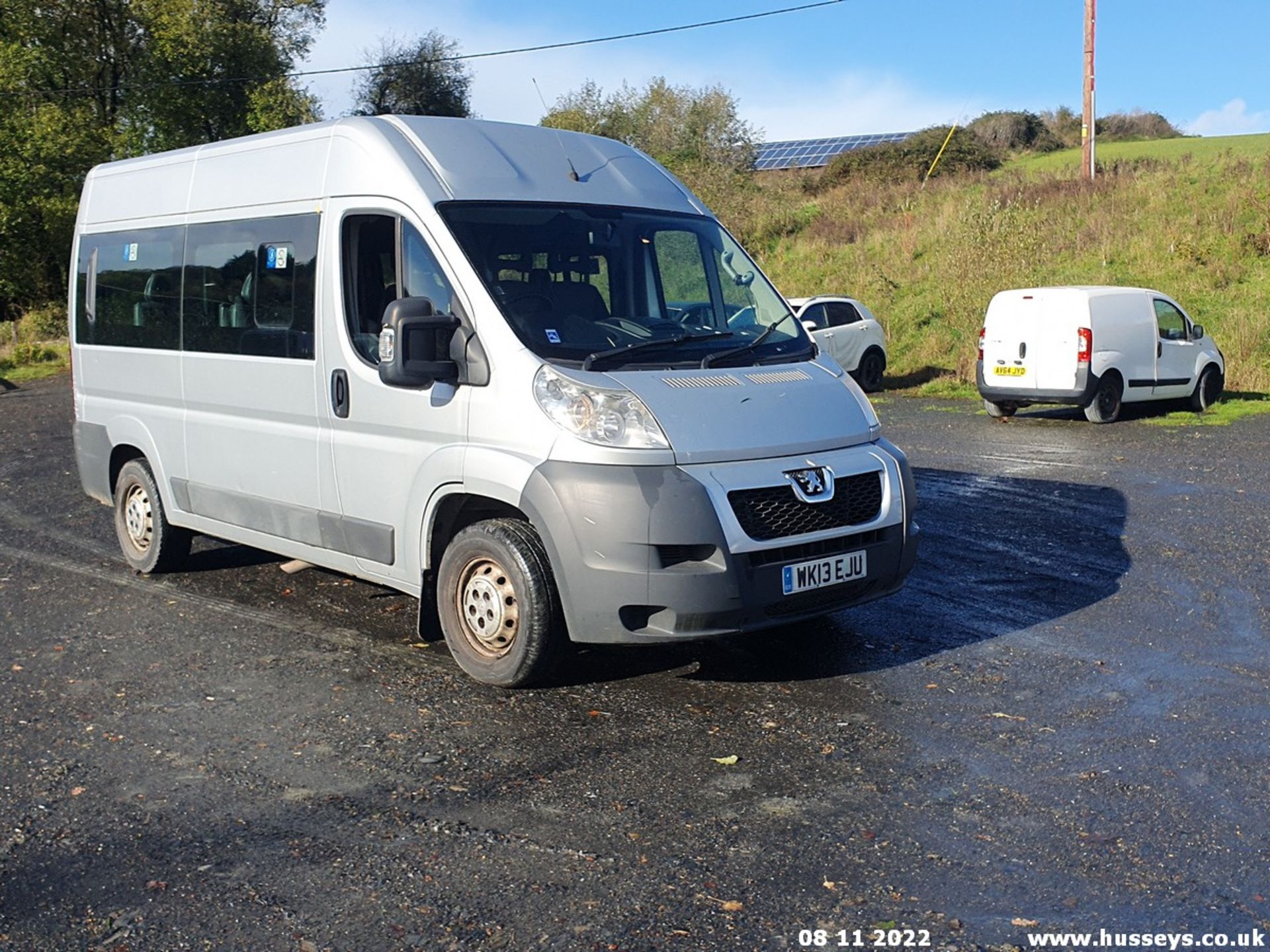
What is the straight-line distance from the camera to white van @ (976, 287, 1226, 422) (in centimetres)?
1727

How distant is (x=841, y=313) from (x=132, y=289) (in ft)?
53.6

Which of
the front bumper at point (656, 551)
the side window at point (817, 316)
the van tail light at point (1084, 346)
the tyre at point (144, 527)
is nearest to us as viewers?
the front bumper at point (656, 551)

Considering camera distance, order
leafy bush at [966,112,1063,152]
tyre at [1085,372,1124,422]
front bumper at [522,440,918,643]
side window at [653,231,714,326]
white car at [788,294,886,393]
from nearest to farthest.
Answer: front bumper at [522,440,918,643]
side window at [653,231,714,326]
tyre at [1085,372,1124,422]
white car at [788,294,886,393]
leafy bush at [966,112,1063,152]

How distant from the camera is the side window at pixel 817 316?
896 inches

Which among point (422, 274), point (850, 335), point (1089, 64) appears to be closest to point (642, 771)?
point (422, 274)

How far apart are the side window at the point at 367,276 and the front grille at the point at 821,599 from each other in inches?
91.9

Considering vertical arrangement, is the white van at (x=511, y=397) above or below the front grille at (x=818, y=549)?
above

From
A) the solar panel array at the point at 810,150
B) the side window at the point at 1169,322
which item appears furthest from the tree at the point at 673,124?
the side window at the point at 1169,322

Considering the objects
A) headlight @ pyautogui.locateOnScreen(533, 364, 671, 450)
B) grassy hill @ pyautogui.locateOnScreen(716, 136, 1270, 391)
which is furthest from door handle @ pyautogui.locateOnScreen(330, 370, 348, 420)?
grassy hill @ pyautogui.locateOnScreen(716, 136, 1270, 391)

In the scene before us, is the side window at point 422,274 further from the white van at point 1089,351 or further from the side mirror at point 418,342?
the white van at point 1089,351

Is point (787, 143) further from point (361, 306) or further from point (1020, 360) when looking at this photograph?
point (361, 306)

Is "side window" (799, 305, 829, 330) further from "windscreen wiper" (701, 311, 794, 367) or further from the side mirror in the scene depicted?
the side mirror

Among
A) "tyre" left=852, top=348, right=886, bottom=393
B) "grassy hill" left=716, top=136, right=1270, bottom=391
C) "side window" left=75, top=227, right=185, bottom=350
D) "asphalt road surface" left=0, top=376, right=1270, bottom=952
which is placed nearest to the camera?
"asphalt road surface" left=0, top=376, right=1270, bottom=952

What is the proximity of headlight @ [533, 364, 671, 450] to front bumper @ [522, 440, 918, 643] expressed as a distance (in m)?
0.12
